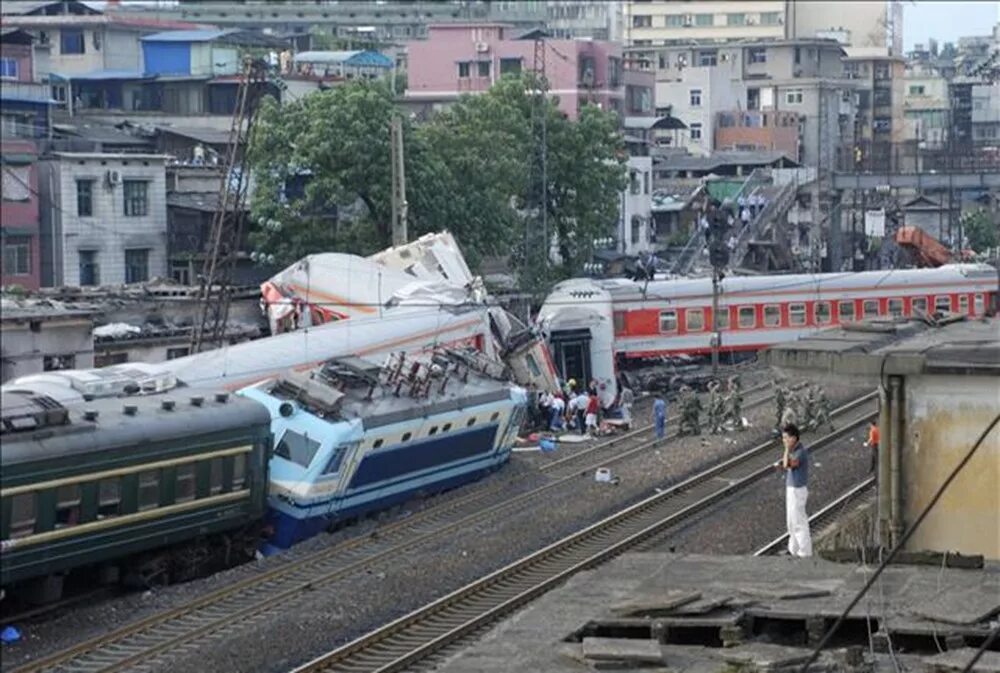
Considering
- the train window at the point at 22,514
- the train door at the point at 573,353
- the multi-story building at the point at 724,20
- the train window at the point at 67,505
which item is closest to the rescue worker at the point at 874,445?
the train door at the point at 573,353

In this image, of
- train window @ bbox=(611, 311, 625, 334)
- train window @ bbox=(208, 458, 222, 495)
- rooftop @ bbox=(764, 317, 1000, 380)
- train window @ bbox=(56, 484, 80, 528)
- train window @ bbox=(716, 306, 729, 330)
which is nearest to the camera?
train window @ bbox=(56, 484, 80, 528)

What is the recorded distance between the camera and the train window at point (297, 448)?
1510 cm

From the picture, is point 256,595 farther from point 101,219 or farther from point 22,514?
point 101,219

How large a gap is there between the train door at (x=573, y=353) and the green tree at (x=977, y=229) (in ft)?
47.4

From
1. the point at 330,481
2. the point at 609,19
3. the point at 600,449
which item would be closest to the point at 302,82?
the point at 600,449

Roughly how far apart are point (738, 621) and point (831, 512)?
25.7ft

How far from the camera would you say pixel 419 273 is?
79.3 ft

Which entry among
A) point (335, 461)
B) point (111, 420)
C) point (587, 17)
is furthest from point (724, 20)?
point (111, 420)

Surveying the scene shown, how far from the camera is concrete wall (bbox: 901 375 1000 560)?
40.8 ft

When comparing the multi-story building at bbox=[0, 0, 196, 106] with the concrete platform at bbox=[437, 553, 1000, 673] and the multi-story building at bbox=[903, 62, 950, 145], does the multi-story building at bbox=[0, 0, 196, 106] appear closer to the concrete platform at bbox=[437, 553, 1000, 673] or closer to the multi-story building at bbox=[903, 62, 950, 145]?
the concrete platform at bbox=[437, 553, 1000, 673]

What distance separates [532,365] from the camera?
2411cm

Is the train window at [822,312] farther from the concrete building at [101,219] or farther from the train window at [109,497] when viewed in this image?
the train window at [109,497]

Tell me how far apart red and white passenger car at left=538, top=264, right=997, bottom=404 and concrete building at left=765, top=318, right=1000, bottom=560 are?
14319 mm

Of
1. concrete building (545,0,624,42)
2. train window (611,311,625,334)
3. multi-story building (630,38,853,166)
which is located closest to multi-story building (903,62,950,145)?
multi-story building (630,38,853,166)
